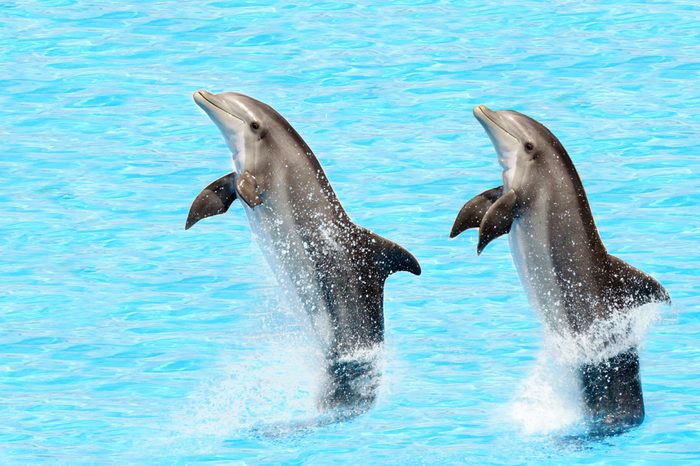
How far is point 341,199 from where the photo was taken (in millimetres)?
15562

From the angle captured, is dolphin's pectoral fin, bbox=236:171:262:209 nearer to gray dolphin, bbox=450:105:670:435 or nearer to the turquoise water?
the turquoise water

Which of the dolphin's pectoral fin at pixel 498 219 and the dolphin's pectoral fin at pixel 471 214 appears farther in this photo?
the dolphin's pectoral fin at pixel 471 214

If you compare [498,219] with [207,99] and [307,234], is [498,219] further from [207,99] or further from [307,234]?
[207,99]

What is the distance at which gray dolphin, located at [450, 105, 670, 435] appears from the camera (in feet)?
34.6

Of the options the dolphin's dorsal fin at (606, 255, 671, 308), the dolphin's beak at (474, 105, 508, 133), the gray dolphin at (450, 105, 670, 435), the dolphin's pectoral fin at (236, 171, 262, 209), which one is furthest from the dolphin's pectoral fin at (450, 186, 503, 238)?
the dolphin's pectoral fin at (236, 171, 262, 209)

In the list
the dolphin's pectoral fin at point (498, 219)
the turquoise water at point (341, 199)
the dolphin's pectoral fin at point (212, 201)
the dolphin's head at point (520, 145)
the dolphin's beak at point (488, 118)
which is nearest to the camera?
the dolphin's pectoral fin at point (498, 219)

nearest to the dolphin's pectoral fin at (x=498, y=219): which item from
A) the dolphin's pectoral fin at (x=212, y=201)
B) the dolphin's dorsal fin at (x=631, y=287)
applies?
the dolphin's dorsal fin at (x=631, y=287)

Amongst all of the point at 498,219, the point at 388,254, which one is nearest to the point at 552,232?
the point at 498,219

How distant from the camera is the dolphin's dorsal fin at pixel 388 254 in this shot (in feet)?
34.7

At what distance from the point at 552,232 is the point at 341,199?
512cm

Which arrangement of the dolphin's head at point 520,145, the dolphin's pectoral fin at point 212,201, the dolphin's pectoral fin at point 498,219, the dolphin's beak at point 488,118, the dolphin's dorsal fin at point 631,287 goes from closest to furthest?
the dolphin's pectoral fin at point 498,219 < the dolphin's dorsal fin at point 631,287 < the dolphin's head at point 520,145 < the dolphin's beak at point 488,118 < the dolphin's pectoral fin at point 212,201

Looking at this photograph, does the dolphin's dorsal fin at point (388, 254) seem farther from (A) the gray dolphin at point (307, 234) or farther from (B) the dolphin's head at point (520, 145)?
(B) the dolphin's head at point (520, 145)

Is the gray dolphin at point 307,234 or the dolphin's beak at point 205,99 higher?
the dolphin's beak at point 205,99

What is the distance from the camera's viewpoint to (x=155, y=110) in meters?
17.8
